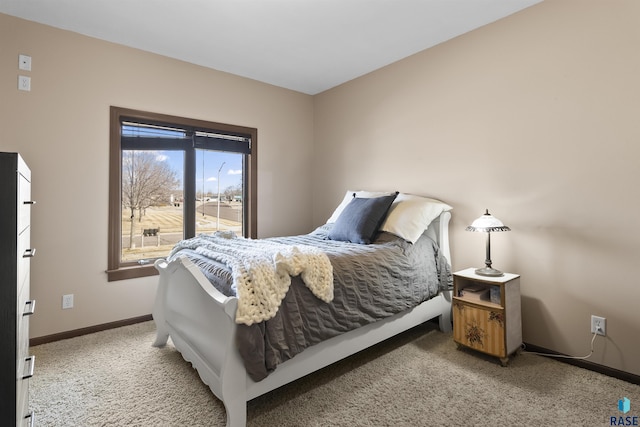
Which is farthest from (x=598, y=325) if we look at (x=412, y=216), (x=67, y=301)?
(x=67, y=301)

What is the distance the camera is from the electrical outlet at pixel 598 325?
202cm

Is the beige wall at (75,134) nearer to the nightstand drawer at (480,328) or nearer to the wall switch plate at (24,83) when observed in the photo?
the wall switch plate at (24,83)

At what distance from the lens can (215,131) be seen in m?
3.40

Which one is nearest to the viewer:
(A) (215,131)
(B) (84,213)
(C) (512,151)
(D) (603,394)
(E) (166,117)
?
(D) (603,394)

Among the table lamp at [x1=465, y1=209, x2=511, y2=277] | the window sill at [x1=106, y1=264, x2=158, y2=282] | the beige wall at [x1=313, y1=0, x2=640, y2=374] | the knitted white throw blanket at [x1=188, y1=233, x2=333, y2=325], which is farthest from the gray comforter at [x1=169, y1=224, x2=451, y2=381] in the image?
the window sill at [x1=106, y1=264, x2=158, y2=282]

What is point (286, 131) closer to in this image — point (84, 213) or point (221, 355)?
point (84, 213)

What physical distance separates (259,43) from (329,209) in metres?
2.01

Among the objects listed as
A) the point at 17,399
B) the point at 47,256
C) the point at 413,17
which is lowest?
the point at 17,399

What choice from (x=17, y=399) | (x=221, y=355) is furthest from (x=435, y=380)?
(x=17, y=399)

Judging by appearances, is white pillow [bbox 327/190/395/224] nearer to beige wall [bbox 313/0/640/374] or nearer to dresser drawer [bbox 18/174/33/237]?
beige wall [bbox 313/0/640/374]

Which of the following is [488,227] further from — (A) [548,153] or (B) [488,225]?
(A) [548,153]

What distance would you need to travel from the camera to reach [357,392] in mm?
1831

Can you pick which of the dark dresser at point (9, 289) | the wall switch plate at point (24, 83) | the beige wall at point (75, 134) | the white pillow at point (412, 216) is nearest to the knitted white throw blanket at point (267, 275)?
the dark dresser at point (9, 289)

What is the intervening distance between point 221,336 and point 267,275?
1.22ft
